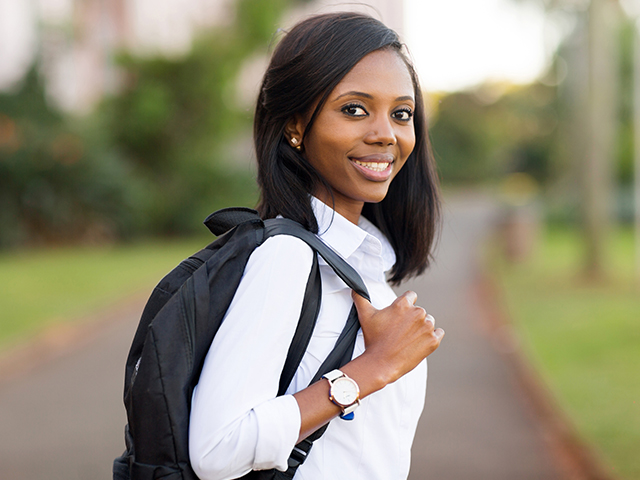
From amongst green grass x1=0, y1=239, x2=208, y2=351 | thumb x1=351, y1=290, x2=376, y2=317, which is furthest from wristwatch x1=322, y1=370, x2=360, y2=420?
green grass x1=0, y1=239, x2=208, y2=351

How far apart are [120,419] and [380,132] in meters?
4.59

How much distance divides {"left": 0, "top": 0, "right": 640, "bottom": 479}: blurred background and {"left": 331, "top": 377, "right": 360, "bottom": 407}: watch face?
3.54 meters

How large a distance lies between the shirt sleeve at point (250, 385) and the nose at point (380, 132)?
15.9 inches

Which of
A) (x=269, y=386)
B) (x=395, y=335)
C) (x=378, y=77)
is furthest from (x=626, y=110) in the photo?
(x=269, y=386)

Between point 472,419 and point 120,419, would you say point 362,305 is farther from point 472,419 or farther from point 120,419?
point 120,419

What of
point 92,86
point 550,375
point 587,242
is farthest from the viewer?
point 92,86

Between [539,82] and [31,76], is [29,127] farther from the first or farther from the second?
[539,82]

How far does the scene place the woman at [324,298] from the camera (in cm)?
133

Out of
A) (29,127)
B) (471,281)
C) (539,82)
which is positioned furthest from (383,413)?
(539,82)

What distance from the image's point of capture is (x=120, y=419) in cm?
552

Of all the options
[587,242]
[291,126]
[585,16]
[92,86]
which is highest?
[92,86]

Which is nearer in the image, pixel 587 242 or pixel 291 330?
pixel 291 330

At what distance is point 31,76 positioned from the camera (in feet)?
54.7

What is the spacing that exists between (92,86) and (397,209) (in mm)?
23193
